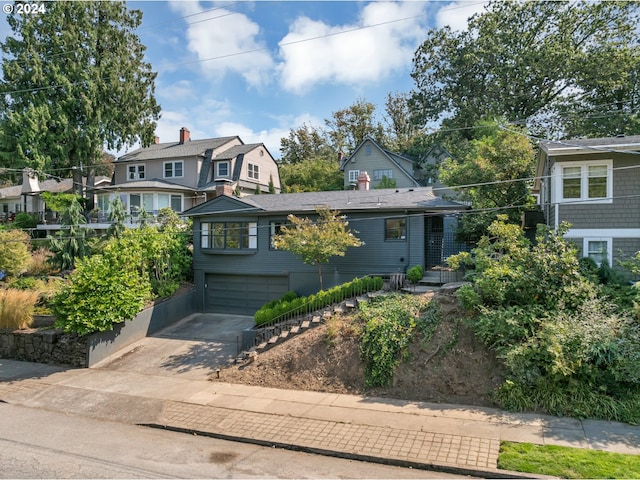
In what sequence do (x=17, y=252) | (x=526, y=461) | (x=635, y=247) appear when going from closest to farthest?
1. (x=526, y=461)
2. (x=635, y=247)
3. (x=17, y=252)

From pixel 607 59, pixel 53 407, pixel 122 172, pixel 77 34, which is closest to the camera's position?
pixel 53 407

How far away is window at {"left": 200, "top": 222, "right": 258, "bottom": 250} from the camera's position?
20109mm

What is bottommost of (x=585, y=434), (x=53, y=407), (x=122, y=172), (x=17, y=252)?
(x=53, y=407)

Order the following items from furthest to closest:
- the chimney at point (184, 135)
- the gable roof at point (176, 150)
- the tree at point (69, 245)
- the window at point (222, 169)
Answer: the chimney at point (184, 135), the gable roof at point (176, 150), the window at point (222, 169), the tree at point (69, 245)

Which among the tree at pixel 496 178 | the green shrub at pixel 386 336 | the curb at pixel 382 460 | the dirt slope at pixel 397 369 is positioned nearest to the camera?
the curb at pixel 382 460

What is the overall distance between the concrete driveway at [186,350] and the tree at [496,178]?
11124 millimetres

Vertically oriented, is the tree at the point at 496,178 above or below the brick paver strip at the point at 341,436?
above

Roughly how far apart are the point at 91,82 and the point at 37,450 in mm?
31416

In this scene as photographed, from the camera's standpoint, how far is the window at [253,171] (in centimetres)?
3481

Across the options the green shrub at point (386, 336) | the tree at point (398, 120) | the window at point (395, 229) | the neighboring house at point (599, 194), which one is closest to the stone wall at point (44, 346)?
the green shrub at point (386, 336)

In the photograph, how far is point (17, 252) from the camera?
22.1 meters

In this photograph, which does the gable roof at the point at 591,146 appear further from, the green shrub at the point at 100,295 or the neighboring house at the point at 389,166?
the neighboring house at the point at 389,166

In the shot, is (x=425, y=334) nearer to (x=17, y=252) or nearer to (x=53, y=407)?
(x=53, y=407)

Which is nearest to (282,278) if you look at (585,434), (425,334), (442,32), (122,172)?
(425,334)
